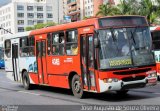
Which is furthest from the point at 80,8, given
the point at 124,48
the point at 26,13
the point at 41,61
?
the point at 124,48

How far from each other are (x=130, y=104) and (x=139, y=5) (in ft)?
143

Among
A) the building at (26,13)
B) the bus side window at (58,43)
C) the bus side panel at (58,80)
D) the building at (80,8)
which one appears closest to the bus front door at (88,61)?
the bus side panel at (58,80)

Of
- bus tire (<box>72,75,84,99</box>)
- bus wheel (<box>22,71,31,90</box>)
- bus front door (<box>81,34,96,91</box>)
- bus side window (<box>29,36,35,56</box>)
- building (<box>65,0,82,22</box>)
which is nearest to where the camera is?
bus front door (<box>81,34,96,91</box>)

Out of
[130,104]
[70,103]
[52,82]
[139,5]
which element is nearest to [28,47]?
[52,82]

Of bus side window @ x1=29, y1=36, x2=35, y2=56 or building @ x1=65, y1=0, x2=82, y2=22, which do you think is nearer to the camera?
bus side window @ x1=29, y1=36, x2=35, y2=56

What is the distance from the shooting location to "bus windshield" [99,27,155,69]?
46.0ft

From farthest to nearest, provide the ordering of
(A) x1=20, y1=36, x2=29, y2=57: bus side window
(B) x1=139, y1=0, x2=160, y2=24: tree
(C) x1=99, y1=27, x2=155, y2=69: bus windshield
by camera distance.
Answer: (B) x1=139, y1=0, x2=160, y2=24: tree → (A) x1=20, y1=36, x2=29, y2=57: bus side window → (C) x1=99, y1=27, x2=155, y2=69: bus windshield

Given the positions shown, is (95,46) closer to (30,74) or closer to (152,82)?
(152,82)

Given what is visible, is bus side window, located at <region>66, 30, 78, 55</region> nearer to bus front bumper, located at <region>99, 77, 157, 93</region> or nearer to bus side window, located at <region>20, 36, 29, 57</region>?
bus front bumper, located at <region>99, 77, 157, 93</region>

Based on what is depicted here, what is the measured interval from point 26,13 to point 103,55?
151707 mm

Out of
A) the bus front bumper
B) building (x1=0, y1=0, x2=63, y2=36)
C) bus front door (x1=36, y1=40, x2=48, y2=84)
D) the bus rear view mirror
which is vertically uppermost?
building (x1=0, y1=0, x2=63, y2=36)

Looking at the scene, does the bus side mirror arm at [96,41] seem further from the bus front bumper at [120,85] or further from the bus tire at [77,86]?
the bus tire at [77,86]

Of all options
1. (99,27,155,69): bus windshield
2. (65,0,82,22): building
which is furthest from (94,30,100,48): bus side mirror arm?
(65,0,82,22): building

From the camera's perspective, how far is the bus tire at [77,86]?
1555cm
